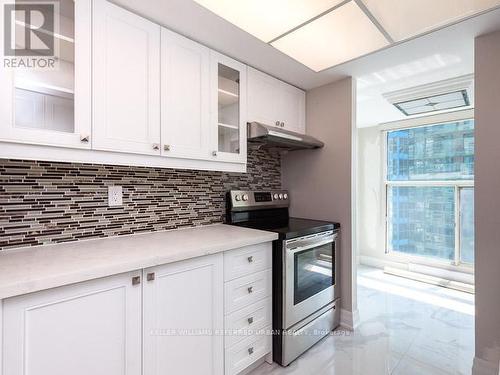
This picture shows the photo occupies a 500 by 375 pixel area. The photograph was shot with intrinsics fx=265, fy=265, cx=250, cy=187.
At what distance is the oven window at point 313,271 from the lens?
1914 mm

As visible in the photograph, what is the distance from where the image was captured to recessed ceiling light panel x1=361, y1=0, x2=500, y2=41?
4.57 feet

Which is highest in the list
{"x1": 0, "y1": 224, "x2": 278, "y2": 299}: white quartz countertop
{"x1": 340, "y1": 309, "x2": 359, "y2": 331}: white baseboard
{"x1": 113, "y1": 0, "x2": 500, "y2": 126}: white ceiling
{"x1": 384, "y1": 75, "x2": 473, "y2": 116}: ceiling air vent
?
{"x1": 113, "y1": 0, "x2": 500, "y2": 126}: white ceiling

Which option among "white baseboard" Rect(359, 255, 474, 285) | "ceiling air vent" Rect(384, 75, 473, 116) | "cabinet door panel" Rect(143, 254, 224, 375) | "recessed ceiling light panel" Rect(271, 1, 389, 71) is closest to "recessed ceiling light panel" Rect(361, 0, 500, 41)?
"recessed ceiling light panel" Rect(271, 1, 389, 71)

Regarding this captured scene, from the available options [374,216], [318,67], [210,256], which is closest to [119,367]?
[210,256]

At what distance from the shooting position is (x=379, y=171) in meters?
4.06

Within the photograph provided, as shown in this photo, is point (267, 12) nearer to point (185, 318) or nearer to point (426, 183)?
point (185, 318)

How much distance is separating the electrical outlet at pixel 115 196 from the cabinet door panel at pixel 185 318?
66cm

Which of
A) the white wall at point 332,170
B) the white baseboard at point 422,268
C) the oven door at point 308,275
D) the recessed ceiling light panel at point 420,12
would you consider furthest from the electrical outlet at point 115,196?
the white baseboard at point 422,268

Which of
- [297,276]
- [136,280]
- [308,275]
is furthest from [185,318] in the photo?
[308,275]

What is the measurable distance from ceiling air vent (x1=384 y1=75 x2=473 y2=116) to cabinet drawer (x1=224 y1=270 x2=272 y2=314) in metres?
2.31

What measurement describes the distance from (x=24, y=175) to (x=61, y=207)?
24 centimetres

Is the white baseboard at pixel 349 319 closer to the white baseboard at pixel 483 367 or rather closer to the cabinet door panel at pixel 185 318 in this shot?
the white baseboard at pixel 483 367

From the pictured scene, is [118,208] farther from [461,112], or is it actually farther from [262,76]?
[461,112]

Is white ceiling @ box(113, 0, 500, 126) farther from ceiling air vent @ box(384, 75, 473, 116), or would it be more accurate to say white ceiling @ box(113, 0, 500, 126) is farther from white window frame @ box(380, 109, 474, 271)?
white window frame @ box(380, 109, 474, 271)
